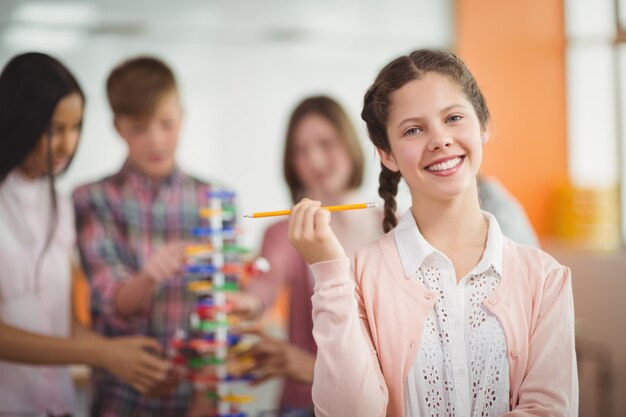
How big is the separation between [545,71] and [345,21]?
1315mm

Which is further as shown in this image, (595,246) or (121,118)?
(595,246)

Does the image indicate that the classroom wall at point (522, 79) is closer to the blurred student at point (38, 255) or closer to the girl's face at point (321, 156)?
the girl's face at point (321, 156)

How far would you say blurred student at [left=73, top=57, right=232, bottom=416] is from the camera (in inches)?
82.6

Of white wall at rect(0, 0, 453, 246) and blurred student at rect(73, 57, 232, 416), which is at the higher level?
white wall at rect(0, 0, 453, 246)

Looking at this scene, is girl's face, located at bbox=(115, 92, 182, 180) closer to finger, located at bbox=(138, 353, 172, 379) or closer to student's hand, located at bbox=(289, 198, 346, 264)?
finger, located at bbox=(138, 353, 172, 379)

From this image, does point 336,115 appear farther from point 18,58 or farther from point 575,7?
point 575,7

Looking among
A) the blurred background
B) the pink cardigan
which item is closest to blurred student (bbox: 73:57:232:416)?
the pink cardigan

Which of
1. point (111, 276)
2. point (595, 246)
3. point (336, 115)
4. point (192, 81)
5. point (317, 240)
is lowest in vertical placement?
point (595, 246)

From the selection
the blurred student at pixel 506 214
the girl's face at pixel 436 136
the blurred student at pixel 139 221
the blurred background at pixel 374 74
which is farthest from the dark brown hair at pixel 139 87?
the blurred background at pixel 374 74

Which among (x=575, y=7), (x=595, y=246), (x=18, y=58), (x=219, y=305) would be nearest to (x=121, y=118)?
(x=18, y=58)

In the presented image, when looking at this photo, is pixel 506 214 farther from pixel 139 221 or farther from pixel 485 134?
pixel 139 221

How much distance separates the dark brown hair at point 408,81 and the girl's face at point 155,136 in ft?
3.04

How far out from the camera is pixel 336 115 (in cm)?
237

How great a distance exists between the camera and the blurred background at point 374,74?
388cm
